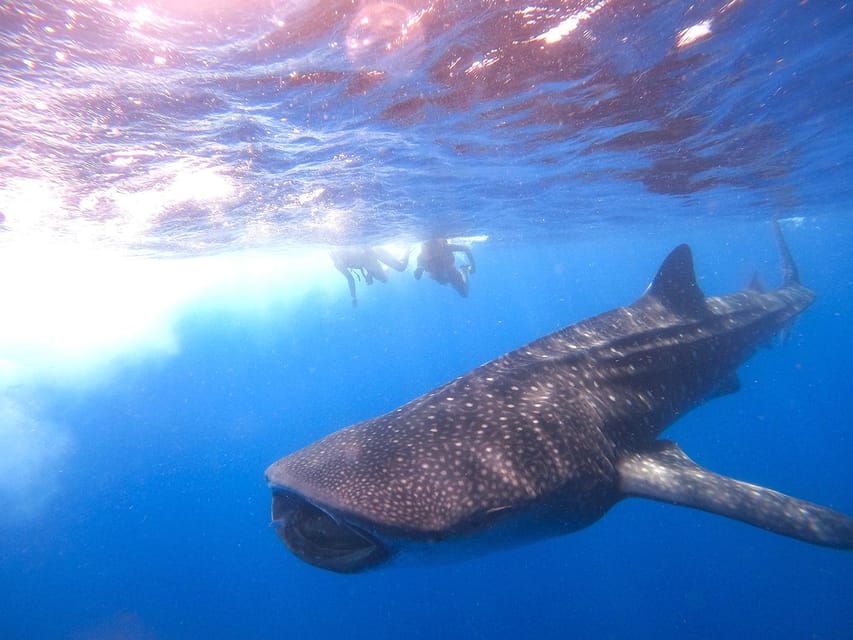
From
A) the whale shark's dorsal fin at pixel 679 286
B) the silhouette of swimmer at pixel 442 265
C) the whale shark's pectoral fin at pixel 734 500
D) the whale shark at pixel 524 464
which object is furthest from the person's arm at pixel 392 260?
the whale shark's pectoral fin at pixel 734 500

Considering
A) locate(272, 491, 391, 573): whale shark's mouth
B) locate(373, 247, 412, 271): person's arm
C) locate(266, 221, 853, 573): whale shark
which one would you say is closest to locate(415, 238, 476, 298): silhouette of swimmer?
locate(373, 247, 412, 271): person's arm

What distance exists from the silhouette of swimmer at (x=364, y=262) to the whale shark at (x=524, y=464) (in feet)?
61.3

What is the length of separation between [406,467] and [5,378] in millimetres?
77984

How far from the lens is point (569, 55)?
7.66 metres

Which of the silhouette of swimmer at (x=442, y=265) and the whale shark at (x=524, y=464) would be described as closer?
the whale shark at (x=524, y=464)

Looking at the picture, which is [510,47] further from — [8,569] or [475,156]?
[8,569]

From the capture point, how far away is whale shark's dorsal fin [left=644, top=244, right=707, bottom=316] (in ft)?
25.2

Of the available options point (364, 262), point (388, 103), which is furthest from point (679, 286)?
point (364, 262)

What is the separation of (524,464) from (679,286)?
567 cm

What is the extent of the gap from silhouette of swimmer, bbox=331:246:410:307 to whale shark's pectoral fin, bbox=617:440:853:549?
2018 centimetres

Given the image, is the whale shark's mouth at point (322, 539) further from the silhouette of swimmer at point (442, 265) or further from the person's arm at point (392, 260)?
the person's arm at point (392, 260)

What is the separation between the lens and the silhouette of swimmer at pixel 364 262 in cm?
2470

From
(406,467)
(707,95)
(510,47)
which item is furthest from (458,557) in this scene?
(707,95)

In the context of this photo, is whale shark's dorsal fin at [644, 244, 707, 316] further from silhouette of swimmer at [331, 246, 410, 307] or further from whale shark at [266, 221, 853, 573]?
silhouette of swimmer at [331, 246, 410, 307]
